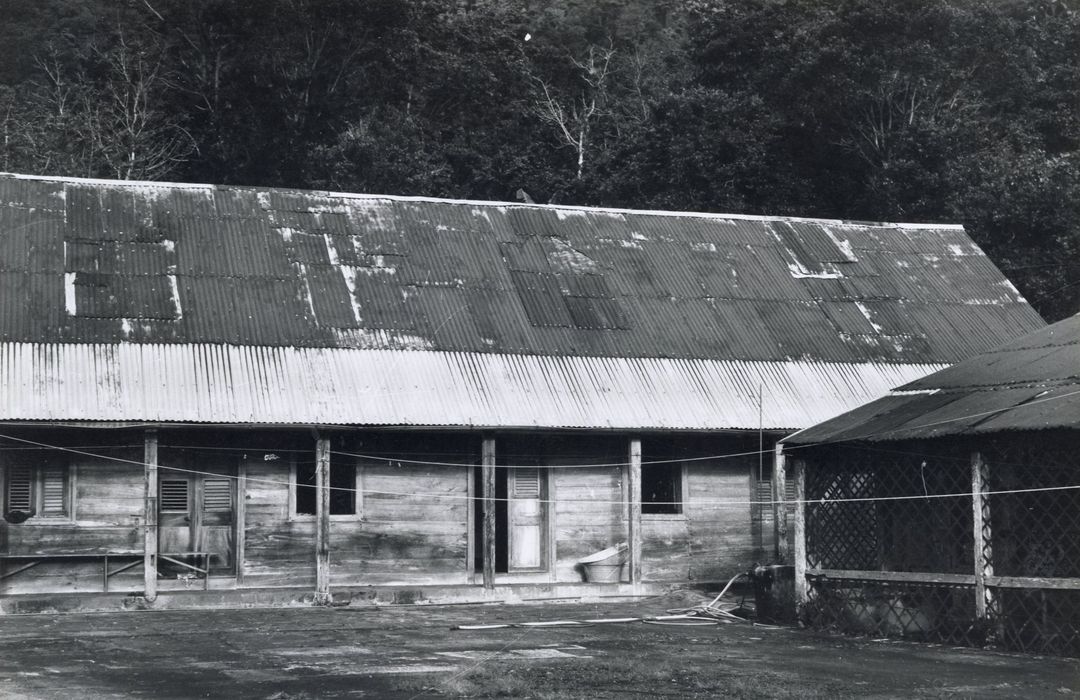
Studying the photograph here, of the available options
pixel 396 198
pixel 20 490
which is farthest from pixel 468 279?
pixel 20 490

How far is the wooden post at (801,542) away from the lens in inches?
773

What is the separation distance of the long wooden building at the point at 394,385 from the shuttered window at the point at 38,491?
3 centimetres

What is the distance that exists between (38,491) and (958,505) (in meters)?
13.1

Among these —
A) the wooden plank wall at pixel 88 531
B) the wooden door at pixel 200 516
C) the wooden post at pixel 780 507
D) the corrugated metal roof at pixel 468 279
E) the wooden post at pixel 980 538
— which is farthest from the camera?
the wooden post at pixel 780 507

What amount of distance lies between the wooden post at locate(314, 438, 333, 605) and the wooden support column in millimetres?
2355

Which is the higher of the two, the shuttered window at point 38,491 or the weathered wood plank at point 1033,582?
the shuttered window at point 38,491

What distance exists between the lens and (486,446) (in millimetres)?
21859

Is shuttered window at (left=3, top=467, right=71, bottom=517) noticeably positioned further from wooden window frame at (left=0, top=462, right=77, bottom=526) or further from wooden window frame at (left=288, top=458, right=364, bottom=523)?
wooden window frame at (left=288, top=458, right=364, bottom=523)

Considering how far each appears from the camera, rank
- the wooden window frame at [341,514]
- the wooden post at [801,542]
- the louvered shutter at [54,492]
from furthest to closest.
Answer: the wooden window frame at [341,514] < the louvered shutter at [54,492] < the wooden post at [801,542]

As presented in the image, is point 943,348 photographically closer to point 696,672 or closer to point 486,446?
point 486,446

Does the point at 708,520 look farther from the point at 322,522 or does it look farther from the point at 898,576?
the point at 322,522

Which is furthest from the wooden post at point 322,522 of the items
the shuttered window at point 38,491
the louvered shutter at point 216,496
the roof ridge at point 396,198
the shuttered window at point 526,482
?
the roof ridge at point 396,198

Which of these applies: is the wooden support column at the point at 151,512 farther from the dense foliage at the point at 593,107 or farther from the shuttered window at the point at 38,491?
the dense foliage at the point at 593,107

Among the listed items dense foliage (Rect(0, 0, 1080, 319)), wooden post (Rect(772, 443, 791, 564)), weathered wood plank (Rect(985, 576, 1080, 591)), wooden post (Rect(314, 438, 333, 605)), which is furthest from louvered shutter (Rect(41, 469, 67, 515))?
dense foliage (Rect(0, 0, 1080, 319))
